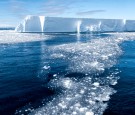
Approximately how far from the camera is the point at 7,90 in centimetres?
1420

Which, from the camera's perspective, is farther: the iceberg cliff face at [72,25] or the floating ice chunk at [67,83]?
the iceberg cliff face at [72,25]

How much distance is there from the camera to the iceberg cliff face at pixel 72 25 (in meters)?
74.8

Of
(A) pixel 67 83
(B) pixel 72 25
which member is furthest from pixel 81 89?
(B) pixel 72 25

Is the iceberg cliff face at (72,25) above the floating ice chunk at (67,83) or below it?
above

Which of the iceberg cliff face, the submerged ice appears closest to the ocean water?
the submerged ice

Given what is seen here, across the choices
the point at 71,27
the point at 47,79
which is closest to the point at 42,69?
the point at 47,79

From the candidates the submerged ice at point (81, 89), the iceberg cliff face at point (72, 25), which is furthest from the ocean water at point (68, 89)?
the iceberg cliff face at point (72, 25)

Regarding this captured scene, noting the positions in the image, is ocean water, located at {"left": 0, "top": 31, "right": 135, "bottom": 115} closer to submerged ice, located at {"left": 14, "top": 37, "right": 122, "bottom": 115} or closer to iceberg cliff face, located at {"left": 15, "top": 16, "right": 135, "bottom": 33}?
submerged ice, located at {"left": 14, "top": 37, "right": 122, "bottom": 115}

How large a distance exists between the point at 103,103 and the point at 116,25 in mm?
71593

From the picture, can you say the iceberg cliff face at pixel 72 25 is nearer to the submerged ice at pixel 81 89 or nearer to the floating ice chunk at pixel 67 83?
the submerged ice at pixel 81 89

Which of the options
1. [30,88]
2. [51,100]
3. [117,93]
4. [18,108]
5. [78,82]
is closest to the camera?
[18,108]

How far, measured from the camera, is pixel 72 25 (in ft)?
254

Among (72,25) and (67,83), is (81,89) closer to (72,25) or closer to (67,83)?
(67,83)

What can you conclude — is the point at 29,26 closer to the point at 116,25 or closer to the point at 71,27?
the point at 71,27
